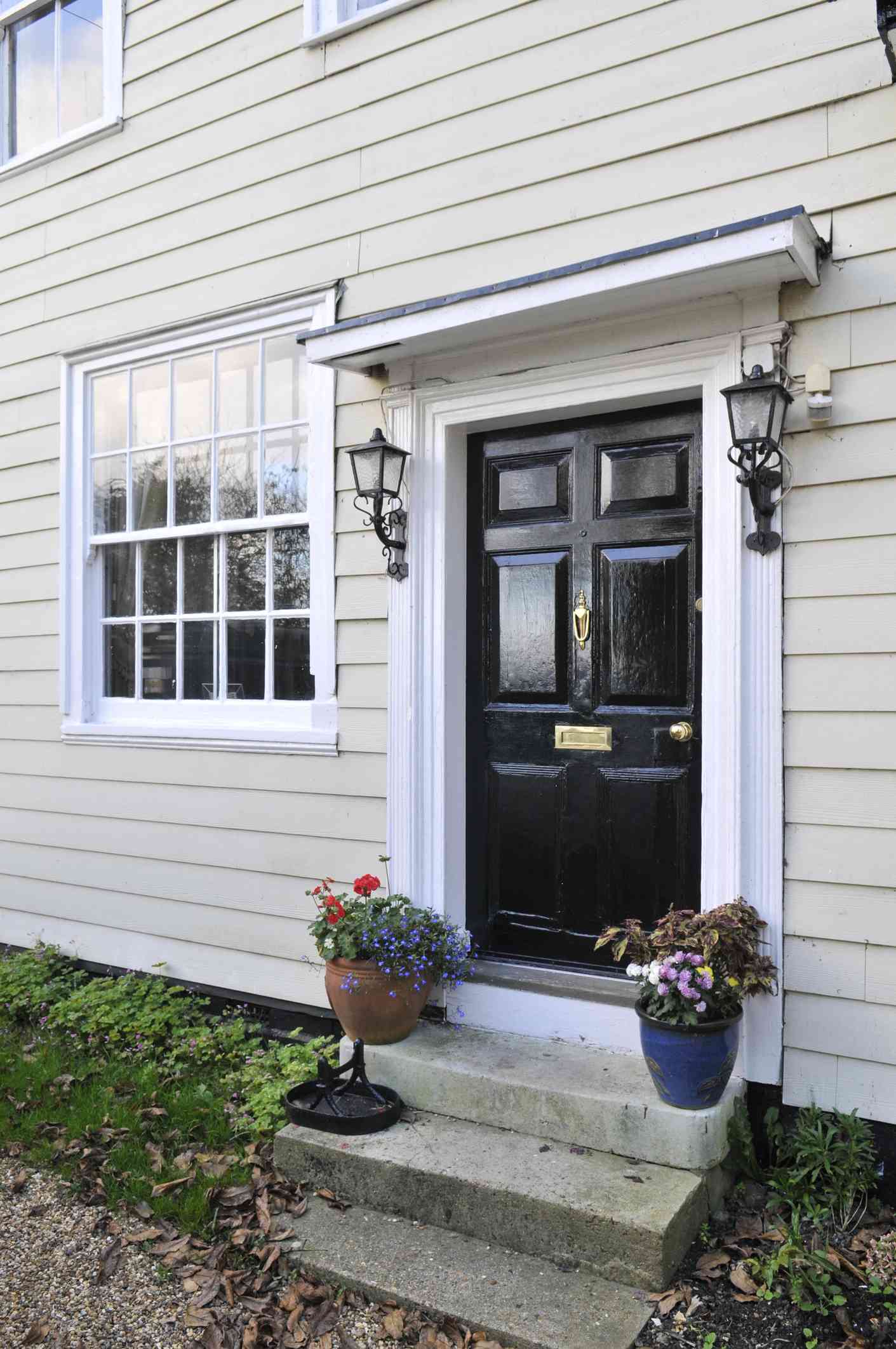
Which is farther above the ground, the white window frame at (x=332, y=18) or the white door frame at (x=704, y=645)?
the white window frame at (x=332, y=18)

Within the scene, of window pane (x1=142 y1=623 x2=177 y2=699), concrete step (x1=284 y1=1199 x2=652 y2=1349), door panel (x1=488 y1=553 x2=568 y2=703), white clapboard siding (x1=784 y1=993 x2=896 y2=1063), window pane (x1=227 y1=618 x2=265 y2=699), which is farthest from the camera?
window pane (x1=142 y1=623 x2=177 y2=699)

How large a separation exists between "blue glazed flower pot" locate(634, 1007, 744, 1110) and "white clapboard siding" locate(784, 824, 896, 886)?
483 mm

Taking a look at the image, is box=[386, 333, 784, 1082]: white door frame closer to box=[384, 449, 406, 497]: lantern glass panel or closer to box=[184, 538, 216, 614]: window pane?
box=[384, 449, 406, 497]: lantern glass panel

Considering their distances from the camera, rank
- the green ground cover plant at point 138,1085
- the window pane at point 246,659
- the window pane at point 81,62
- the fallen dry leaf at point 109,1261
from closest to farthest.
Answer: the fallen dry leaf at point 109,1261 → the green ground cover plant at point 138,1085 → the window pane at point 246,659 → the window pane at point 81,62

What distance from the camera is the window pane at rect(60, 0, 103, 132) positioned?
5156 millimetres

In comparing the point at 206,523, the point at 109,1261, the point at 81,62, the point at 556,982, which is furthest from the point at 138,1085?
the point at 81,62

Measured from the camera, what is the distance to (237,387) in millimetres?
4582

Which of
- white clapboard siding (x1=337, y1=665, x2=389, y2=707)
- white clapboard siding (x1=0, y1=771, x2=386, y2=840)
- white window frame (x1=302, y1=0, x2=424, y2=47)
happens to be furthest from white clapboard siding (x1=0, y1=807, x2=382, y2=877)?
white window frame (x1=302, y1=0, x2=424, y2=47)

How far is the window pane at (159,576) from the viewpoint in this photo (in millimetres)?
4848

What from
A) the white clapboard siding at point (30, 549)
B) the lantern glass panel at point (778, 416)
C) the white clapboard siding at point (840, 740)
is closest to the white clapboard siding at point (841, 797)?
the white clapboard siding at point (840, 740)

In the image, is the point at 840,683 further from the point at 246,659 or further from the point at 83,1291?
the point at 83,1291

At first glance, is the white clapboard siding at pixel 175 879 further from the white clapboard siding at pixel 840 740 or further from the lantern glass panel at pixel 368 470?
the white clapboard siding at pixel 840 740

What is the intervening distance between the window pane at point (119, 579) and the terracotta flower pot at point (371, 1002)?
2.28 meters

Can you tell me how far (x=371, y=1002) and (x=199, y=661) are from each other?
1891mm
